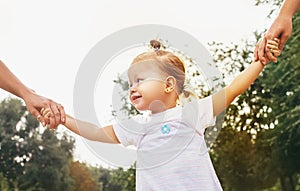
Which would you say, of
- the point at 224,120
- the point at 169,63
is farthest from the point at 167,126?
the point at 224,120

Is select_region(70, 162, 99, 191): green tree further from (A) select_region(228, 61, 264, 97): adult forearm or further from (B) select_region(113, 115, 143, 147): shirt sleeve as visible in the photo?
(A) select_region(228, 61, 264, 97): adult forearm

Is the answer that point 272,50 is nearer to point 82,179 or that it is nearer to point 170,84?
point 170,84

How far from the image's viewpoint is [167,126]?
2.36 m

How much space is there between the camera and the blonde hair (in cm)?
242

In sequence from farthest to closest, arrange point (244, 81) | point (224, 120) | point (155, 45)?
point (224, 120) → point (155, 45) → point (244, 81)

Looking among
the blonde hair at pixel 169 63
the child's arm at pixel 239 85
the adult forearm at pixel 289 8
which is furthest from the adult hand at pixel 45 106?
the adult forearm at pixel 289 8

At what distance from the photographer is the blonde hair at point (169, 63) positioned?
2.42 meters

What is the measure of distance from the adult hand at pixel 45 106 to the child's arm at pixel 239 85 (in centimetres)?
59

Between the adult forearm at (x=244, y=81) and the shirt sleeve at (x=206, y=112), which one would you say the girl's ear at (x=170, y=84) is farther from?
→ the adult forearm at (x=244, y=81)

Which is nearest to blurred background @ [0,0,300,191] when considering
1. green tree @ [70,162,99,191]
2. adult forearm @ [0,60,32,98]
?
green tree @ [70,162,99,191]

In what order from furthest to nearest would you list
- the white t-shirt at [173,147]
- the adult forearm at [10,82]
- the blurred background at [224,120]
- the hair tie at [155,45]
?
the blurred background at [224,120]
the adult forearm at [10,82]
the hair tie at [155,45]
the white t-shirt at [173,147]

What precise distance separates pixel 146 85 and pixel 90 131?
0.28 m

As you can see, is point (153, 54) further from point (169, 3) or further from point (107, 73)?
point (169, 3)

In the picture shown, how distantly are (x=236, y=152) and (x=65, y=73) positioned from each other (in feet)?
17.2
